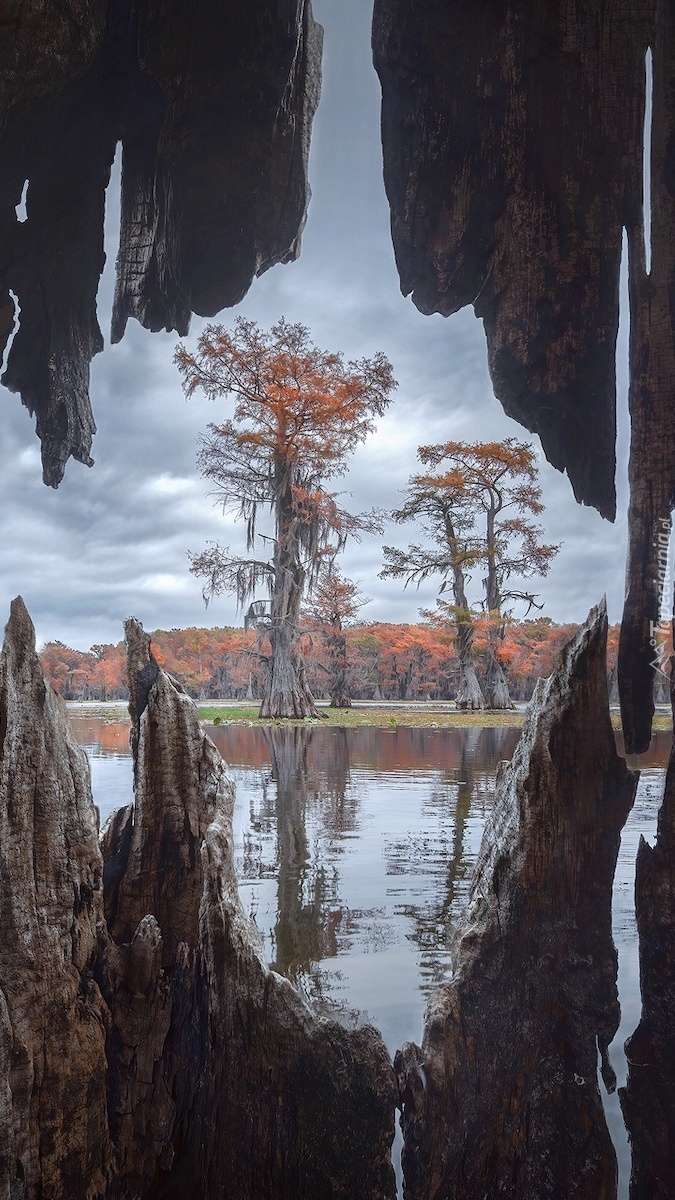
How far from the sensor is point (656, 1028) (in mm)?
1336

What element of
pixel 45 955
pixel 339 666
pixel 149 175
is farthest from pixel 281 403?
pixel 339 666

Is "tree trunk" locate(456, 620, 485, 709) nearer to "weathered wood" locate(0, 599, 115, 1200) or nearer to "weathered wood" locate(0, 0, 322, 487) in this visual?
"weathered wood" locate(0, 0, 322, 487)

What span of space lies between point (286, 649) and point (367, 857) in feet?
3.86

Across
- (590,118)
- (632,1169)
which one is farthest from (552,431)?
(632,1169)

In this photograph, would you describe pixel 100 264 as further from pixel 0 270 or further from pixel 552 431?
pixel 552 431

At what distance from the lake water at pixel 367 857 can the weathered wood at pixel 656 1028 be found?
0.10m

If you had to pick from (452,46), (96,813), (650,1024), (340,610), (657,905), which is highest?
(452,46)

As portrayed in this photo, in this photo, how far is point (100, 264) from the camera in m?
1.89

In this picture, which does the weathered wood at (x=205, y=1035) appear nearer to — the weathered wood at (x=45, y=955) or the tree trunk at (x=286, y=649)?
the weathered wood at (x=45, y=955)

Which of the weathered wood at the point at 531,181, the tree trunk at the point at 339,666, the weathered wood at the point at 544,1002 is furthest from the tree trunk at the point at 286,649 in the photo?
the weathered wood at the point at 544,1002

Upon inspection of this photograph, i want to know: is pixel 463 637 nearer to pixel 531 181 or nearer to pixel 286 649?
pixel 286 649

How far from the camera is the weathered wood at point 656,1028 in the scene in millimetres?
1321

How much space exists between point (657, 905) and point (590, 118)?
1.60 m

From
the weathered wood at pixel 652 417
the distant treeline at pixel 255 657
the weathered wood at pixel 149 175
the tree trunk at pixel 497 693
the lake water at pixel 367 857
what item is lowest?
the lake water at pixel 367 857
